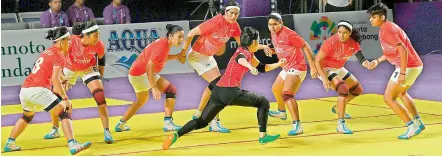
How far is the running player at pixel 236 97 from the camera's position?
9328 mm

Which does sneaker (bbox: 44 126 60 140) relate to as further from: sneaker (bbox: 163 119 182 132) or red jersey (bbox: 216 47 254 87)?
red jersey (bbox: 216 47 254 87)

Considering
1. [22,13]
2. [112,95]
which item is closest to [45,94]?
[112,95]

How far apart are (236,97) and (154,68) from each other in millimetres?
1486

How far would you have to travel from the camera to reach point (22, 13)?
1984 centimetres

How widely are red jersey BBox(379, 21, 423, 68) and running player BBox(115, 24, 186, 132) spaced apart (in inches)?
104

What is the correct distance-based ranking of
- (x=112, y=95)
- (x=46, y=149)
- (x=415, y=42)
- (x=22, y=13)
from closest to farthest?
(x=46, y=149)
(x=112, y=95)
(x=22, y=13)
(x=415, y=42)

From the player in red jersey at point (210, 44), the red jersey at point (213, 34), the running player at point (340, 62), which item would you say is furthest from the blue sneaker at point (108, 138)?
the running player at point (340, 62)

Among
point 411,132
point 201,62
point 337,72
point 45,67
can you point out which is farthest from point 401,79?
point 45,67

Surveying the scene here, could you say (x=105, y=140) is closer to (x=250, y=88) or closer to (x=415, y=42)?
(x=250, y=88)

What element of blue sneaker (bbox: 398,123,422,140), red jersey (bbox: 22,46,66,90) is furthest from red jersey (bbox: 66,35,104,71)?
blue sneaker (bbox: 398,123,422,140)

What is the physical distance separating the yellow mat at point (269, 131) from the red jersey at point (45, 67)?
2.86ft

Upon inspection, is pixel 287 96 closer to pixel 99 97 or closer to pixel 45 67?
pixel 99 97

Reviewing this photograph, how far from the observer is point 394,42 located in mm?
9797

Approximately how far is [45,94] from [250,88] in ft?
23.7
